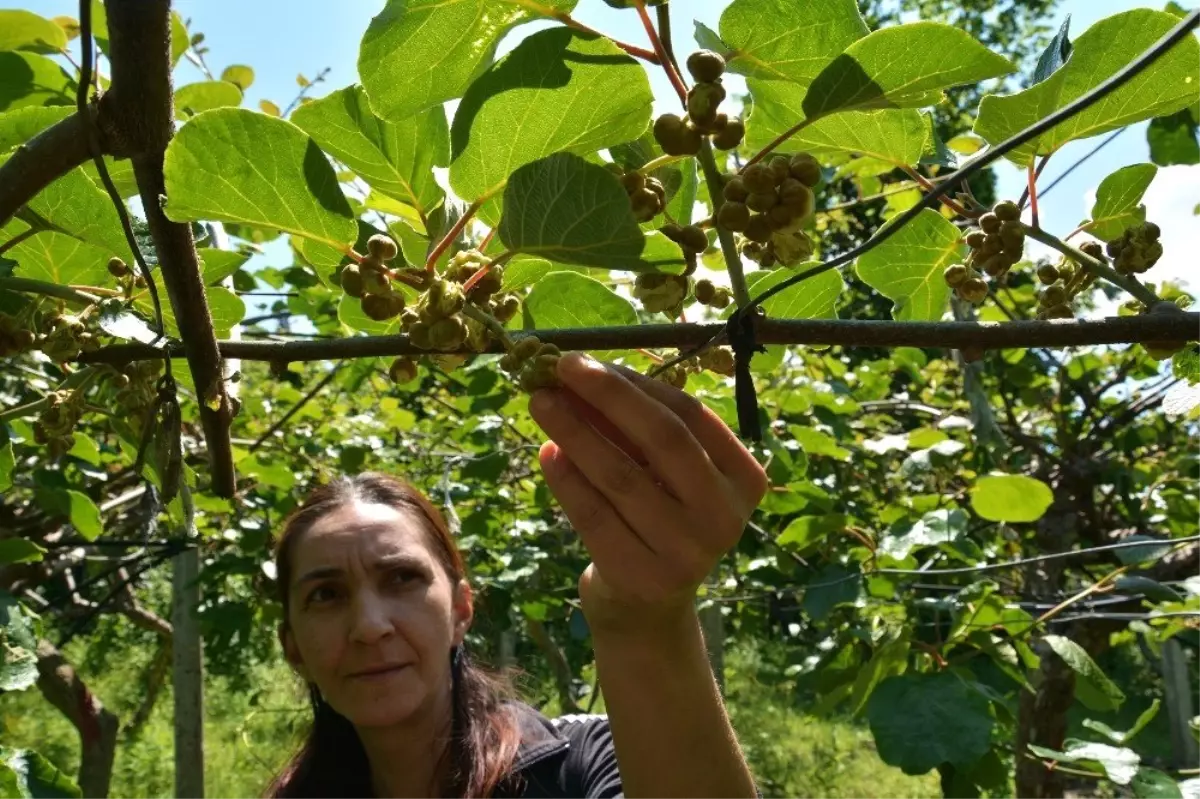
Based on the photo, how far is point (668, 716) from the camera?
85 centimetres

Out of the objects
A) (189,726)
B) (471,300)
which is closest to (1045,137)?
(471,300)

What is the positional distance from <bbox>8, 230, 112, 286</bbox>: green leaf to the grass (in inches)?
195

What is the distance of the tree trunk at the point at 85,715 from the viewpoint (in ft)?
9.23

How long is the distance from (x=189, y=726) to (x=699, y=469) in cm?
304

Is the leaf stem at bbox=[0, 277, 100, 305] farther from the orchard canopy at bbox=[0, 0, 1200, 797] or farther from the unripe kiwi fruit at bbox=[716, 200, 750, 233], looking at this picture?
the unripe kiwi fruit at bbox=[716, 200, 750, 233]

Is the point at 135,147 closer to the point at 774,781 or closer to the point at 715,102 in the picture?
the point at 715,102

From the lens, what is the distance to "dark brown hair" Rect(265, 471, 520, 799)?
5.79 feet

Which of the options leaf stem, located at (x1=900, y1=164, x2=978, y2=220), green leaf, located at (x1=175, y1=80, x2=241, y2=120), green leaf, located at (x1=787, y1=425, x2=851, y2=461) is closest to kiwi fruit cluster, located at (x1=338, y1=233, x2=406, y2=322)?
leaf stem, located at (x1=900, y1=164, x2=978, y2=220)

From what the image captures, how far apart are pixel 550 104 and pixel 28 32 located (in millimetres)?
788

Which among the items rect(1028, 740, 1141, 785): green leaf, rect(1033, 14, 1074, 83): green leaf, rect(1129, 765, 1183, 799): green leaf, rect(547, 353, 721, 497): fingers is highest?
rect(1033, 14, 1074, 83): green leaf

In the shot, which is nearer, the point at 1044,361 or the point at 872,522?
the point at 872,522

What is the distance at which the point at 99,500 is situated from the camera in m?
3.25

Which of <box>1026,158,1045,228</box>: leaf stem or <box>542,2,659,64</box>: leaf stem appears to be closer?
<box>542,2,659,64</box>: leaf stem

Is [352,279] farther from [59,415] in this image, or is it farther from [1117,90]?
[1117,90]
